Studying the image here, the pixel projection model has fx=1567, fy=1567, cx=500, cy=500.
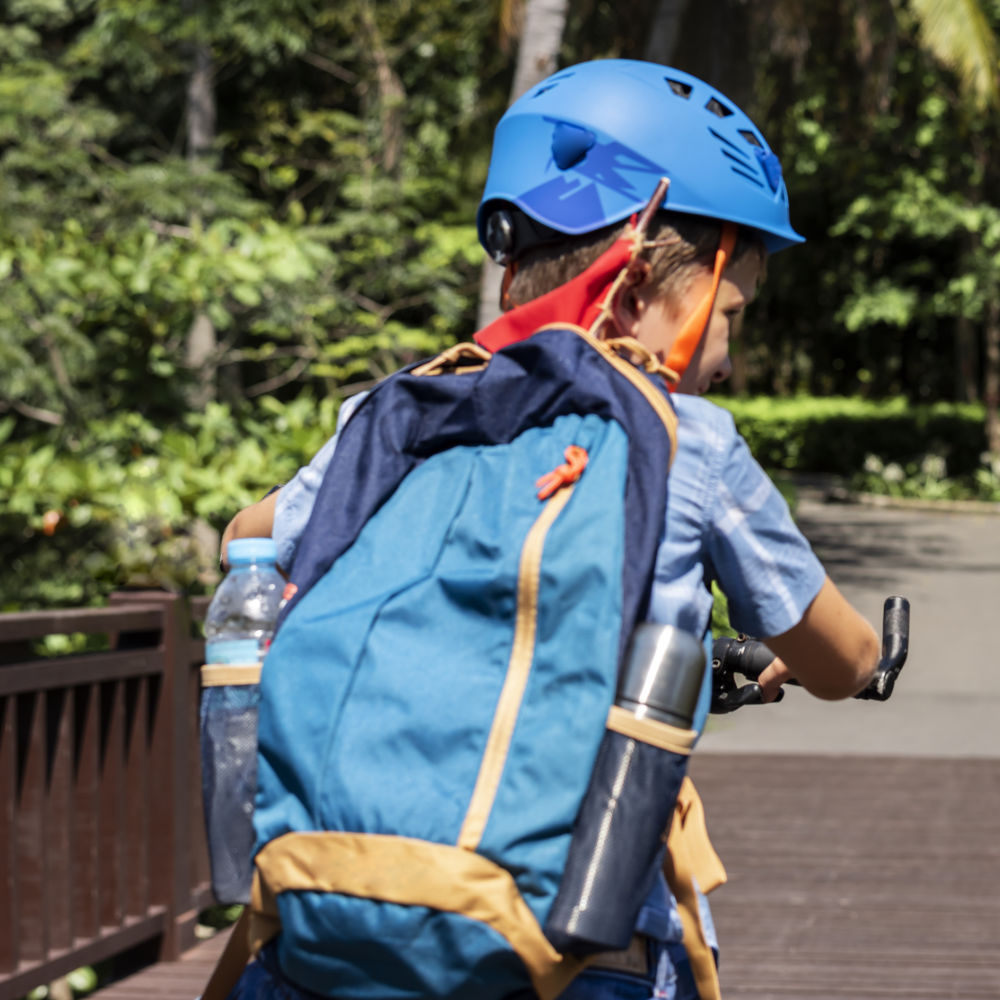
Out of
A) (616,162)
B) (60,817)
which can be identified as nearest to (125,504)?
(60,817)

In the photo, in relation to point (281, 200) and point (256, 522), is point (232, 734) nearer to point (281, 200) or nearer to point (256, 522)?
point (256, 522)

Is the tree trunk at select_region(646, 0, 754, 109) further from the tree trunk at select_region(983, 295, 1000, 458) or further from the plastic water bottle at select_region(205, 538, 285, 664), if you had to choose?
the tree trunk at select_region(983, 295, 1000, 458)

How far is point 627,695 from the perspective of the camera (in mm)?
1419

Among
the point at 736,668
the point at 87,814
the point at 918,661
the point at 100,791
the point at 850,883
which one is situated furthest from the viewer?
the point at 918,661

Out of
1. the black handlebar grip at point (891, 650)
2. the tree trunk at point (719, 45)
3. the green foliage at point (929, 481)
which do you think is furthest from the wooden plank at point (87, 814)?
the green foliage at point (929, 481)

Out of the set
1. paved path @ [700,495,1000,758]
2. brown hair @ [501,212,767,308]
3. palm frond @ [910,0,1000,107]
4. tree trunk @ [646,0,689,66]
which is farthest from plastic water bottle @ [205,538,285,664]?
palm frond @ [910,0,1000,107]

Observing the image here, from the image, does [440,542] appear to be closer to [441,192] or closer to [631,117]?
[631,117]

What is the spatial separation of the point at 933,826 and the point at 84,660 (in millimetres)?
4494

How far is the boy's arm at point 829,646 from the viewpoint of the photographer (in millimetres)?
1645

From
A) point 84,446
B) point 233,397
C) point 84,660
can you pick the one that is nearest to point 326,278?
point 233,397

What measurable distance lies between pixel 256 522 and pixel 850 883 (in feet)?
17.0

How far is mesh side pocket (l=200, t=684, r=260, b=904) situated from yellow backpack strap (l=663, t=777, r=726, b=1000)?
16.6 inches

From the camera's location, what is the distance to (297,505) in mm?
1789

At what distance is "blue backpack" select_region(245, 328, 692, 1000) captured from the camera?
4.51 feet
